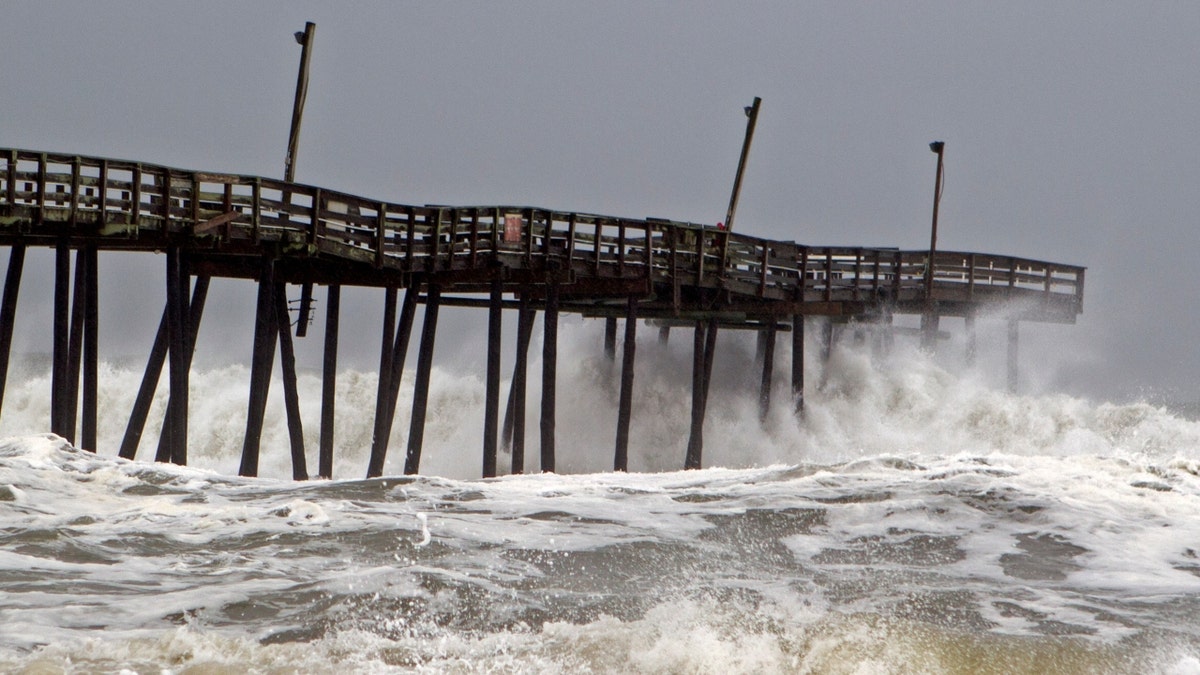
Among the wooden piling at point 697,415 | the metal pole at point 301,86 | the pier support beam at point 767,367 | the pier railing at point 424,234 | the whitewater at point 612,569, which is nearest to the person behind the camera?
the whitewater at point 612,569

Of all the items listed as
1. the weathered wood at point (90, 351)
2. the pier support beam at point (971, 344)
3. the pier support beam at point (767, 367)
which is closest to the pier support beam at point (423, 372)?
the weathered wood at point (90, 351)

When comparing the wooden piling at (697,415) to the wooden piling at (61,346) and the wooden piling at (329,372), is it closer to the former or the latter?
the wooden piling at (329,372)

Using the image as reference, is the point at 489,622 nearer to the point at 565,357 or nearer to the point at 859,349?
the point at 565,357

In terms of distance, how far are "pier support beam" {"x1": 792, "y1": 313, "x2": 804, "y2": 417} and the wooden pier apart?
0.12 feet

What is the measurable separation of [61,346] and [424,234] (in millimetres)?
5450

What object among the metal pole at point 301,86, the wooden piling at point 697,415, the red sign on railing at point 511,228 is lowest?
the wooden piling at point 697,415

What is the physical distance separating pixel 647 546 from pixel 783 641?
9.23ft

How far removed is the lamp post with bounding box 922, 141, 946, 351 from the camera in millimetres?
31859

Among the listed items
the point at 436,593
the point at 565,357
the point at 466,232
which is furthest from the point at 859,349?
the point at 436,593

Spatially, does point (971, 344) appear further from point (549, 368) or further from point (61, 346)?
point (61, 346)

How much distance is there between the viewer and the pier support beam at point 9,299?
16.7m

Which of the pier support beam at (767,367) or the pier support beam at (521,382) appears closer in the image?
the pier support beam at (521,382)

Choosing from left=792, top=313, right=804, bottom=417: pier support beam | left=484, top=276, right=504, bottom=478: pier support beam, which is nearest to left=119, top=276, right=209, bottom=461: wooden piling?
left=484, top=276, right=504, bottom=478: pier support beam

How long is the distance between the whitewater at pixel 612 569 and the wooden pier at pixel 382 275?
102 inches
